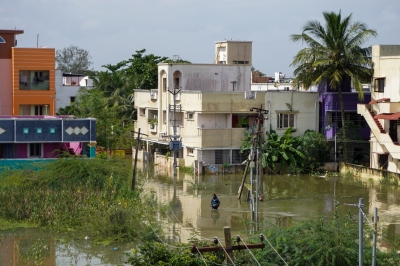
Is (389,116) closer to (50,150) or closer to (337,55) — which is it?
(337,55)

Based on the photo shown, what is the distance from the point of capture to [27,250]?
22.6 m

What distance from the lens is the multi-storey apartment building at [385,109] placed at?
3675 cm

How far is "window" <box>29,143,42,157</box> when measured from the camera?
34.4 metres

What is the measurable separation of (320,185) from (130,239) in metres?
14.9

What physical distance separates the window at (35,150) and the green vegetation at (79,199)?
3399mm

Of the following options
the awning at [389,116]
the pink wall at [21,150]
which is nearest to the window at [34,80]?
the pink wall at [21,150]

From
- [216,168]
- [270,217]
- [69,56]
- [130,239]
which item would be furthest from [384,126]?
[69,56]

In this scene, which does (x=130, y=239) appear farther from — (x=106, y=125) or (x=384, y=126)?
(x=106, y=125)

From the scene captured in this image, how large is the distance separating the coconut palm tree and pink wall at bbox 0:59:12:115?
15118mm

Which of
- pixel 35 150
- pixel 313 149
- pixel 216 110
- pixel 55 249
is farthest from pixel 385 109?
pixel 55 249

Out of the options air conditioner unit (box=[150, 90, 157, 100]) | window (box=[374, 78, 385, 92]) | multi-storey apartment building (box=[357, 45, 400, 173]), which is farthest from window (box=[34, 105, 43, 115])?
window (box=[374, 78, 385, 92])

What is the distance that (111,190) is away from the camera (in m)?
29.4

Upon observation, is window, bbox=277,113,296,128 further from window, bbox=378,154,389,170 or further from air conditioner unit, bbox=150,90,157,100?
air conditioner unit, bbox=150,90,157,100

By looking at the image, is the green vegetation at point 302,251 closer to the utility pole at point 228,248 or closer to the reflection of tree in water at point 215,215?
the utility pole at point 228,248
